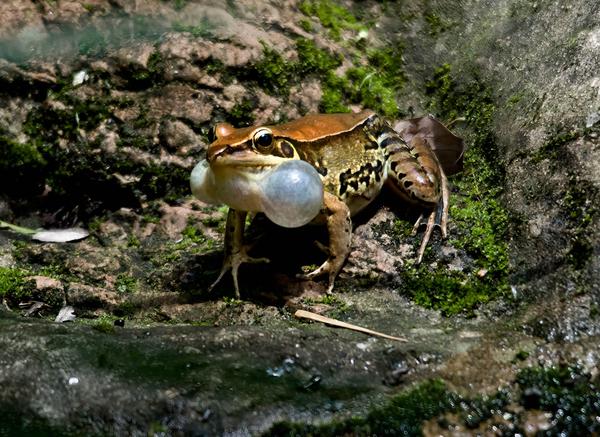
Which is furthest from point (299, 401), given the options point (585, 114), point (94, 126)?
point (94, 126)

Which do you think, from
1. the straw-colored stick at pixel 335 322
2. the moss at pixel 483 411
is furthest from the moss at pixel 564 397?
the straw-colored stick at pixel 335 322

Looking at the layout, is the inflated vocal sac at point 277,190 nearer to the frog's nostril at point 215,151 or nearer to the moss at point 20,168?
the frog's nostril at point 215,151

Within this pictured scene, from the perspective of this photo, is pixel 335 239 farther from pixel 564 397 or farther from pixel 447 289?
pixel 564 397

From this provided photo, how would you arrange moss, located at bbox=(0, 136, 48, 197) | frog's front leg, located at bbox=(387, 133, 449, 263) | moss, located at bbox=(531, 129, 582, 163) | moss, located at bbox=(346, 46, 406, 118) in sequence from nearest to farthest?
moss, located at bbox=(531, 129, 582, 163) → frog's front leg, located at bbox=(387, 133, 449, 263) → moss, located at bbox=(0, 136, 48, 197) → moss, located at bbox=(346, 46, 406, 118)

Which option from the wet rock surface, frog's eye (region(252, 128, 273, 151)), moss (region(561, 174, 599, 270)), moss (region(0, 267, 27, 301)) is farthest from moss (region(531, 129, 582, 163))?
moss (region(0, 267, 27, 301))

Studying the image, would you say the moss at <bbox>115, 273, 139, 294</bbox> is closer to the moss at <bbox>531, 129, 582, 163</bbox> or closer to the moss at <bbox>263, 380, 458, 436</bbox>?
the moss at <bbox>263, 380, 458, 436</bbox>

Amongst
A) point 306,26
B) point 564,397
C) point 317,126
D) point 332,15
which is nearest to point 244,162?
point 317,126

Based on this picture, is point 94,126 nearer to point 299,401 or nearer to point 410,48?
point 410,48
